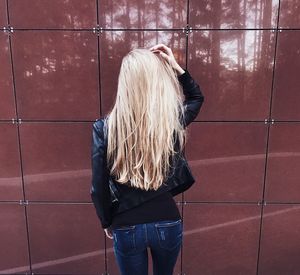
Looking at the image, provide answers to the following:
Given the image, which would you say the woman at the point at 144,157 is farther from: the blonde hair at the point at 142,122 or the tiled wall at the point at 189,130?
the tiled wall at the point at 189,130

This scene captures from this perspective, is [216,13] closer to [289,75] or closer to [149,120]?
[289,75]

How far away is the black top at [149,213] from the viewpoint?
205 cm

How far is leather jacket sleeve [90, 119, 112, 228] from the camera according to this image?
199cm

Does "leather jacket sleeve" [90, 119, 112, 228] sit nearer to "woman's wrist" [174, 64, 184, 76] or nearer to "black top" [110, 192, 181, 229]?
"black top" [110, 192, 181, 229]

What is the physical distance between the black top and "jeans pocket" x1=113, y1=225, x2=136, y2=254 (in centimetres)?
3

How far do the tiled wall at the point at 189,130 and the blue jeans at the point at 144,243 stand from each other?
1033mm

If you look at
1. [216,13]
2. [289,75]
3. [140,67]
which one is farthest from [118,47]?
[289,75]

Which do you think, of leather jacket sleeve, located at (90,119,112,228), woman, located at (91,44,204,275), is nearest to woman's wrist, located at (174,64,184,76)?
woman, located at (91,44,204,275)

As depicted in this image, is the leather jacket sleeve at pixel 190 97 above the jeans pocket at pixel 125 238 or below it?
above

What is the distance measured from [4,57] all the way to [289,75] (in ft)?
7.68

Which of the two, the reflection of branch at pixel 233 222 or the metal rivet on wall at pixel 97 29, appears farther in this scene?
the reflection of branch at pixel 233 222

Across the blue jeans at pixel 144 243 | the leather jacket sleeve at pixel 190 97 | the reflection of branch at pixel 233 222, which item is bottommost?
the reflection of branch at pixel 233 222

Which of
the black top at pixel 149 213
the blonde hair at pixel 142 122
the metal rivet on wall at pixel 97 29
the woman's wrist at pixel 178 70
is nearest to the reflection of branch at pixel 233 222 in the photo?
the black top at pixel 149 213

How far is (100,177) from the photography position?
2.03 m
